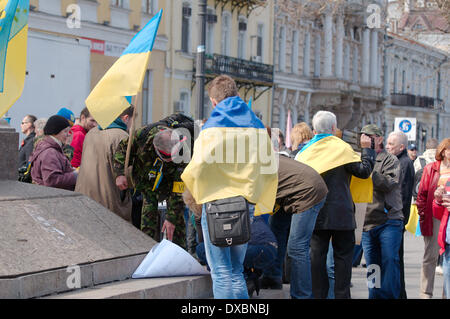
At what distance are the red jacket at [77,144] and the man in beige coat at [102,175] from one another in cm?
135

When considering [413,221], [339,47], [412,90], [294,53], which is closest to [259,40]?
[294,53]

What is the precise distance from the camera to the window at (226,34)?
113 ft

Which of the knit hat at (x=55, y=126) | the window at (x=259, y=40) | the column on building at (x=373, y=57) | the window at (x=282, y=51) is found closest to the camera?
the knit hat at (x=55, y=126)

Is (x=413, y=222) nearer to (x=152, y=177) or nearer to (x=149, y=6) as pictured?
(x=152, y=177)

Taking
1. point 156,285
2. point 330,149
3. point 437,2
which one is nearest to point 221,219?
point 156,285

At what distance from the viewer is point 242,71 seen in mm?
→ 34344

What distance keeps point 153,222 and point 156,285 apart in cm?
124

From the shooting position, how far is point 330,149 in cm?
805

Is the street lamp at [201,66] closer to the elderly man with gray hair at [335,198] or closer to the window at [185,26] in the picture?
the elderly man with gray hair at [335,198]

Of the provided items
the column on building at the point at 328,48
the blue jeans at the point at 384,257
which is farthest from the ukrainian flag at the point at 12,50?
the column on building at the point at 328,48

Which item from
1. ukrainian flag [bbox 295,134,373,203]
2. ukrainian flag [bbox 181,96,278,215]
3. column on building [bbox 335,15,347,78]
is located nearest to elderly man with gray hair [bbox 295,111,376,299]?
ukrainian flag [bbox 295,134,373,203]

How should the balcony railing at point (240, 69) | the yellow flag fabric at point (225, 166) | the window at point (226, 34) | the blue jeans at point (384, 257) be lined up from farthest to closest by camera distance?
1. the window at point (226, 34)
2. the balcony railing at point (240, 69)
3. the blue jeans at point (384, 257)
4. the yellow flag fabric at point (225, 166)

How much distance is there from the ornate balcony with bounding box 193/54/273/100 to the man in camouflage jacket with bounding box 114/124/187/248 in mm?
24126

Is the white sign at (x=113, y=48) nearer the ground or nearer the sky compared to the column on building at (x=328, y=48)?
nearer the ground
